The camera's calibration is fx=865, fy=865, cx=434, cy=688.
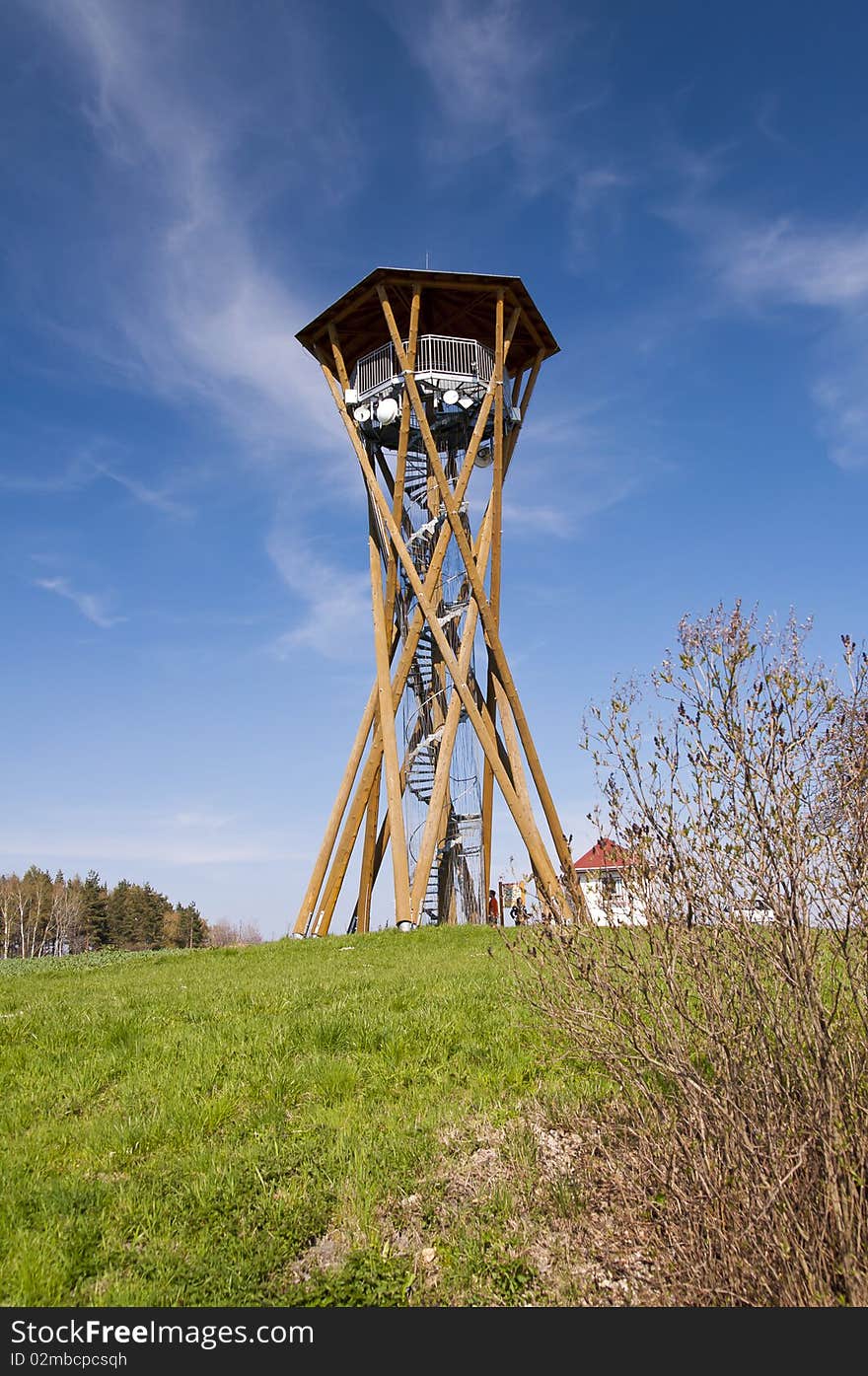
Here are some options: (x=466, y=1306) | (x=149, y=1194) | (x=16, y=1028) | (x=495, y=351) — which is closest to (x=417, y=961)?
(x=16, y=1028)

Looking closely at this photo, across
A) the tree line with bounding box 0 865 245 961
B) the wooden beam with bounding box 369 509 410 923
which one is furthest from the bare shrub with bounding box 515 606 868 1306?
the tree line with bounding box 0 865 245 961

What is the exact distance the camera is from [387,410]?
1567 cm

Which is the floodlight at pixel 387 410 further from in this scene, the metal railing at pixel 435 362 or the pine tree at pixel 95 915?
the pine tree at pixel 95 915

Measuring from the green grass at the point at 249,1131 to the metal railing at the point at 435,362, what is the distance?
11.9 meters

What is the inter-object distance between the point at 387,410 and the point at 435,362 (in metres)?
1.34

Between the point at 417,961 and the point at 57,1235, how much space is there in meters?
6.34

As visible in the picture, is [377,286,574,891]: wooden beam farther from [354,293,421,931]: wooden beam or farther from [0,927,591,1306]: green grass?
[0,927,591,1306]: green grass

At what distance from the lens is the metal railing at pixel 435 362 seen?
626 inches

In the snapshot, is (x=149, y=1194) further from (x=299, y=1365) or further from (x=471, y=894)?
(x=471, y=894)

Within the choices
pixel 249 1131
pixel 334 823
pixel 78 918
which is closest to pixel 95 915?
pixel 78 918

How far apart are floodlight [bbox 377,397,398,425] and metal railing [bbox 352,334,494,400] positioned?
363 millimetres

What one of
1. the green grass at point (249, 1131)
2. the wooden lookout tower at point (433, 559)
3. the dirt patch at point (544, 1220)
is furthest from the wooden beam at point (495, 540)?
the dirt patch at point (544, 1220)

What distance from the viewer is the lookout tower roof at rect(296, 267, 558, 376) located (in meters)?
15.4

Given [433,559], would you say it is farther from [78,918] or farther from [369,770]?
[78,918]
